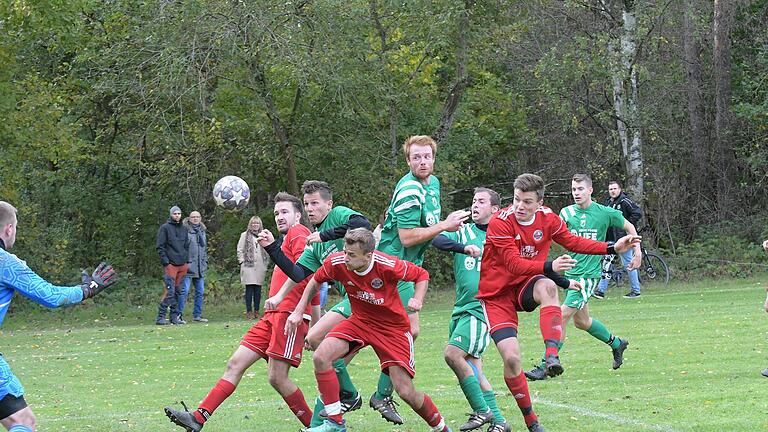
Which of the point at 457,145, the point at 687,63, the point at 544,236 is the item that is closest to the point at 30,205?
the point at 457,145

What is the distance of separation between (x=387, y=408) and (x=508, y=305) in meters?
1.19

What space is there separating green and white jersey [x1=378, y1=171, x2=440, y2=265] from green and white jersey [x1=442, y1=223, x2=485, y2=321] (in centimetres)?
29

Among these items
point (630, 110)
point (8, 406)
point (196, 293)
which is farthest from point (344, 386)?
point (630, 110)

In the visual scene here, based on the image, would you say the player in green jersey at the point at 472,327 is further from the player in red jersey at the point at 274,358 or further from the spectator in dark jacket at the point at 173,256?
the spectator in dark jacket at the point at 173,256

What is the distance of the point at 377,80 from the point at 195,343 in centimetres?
924

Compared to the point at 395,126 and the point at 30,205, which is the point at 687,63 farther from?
the point at 30,205

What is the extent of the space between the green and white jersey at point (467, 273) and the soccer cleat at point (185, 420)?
2100 mm

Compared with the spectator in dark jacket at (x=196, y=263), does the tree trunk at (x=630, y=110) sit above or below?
above

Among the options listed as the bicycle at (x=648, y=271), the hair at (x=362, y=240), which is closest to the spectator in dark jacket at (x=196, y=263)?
the bicycle at (x=648, y=271)

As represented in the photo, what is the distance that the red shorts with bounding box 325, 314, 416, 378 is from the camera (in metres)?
7.45

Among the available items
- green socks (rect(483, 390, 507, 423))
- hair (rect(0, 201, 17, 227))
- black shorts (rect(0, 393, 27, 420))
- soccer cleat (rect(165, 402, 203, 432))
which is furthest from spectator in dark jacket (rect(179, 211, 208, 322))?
black shorts (rect(0, 393, 27, 420))

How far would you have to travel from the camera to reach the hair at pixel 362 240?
7.29 m

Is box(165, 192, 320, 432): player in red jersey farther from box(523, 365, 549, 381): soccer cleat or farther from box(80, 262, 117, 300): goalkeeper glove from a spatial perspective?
box(523, 365, 549, 381): soccer cleat

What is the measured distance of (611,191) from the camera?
18.7 meters
